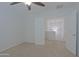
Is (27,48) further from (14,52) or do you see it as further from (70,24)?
(70,24)

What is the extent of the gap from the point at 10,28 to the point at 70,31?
214 centimetres

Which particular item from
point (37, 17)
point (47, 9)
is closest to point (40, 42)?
point (37, 17)

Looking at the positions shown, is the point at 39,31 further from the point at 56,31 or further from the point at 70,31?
the point at 70,31

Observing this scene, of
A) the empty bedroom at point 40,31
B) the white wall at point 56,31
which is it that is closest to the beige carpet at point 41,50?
the empty bedroom at point 40,31

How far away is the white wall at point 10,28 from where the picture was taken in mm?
4617

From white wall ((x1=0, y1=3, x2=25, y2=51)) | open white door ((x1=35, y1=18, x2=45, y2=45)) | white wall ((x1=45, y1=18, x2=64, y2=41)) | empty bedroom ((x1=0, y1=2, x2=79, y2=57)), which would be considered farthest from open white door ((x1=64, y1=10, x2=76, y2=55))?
white wall ((x1=0, y1=3, x2=25, y2=51))

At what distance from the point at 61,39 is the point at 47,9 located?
118 centimetres

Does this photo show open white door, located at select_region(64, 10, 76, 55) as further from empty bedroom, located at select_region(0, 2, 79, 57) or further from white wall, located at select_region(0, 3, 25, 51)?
white wall, located at select_region(0, 3, 25, 51)

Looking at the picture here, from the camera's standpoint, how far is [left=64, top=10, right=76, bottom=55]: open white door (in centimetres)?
470

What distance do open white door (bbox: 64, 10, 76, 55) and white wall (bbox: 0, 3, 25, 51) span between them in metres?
1.59

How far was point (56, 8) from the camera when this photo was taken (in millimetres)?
4609

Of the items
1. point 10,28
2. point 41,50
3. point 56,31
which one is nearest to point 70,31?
point 56,31

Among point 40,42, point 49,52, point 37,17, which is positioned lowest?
point 49,52

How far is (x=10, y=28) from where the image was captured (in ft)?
15.9
